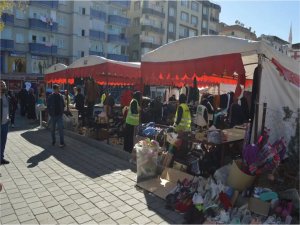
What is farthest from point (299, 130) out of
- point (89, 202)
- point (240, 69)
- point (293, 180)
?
point (89, 202)

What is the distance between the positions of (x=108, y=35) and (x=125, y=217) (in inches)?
1606

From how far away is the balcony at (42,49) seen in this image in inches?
1320

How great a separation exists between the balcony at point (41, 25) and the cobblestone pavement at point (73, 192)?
29.9 meters

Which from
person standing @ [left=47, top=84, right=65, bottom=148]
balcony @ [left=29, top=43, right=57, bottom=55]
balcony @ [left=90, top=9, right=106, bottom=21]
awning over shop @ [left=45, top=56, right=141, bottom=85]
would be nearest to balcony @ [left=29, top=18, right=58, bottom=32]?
balcony @ [left=29, top=43, right=57, bottom=55]

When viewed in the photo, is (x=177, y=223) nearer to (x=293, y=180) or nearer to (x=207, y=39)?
(x=293, y=180)

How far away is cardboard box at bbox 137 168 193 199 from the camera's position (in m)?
5.28

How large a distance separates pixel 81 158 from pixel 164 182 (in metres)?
2.86

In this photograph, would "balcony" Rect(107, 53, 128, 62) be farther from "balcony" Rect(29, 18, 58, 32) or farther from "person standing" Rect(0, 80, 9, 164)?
"person standing" Rect(0, 80, 9, 164)

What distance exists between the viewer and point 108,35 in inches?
1676

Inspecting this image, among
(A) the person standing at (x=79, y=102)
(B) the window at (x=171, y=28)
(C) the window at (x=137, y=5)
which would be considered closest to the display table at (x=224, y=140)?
(A) the person standing at (x=79, y=102)

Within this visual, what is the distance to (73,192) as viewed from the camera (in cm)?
527

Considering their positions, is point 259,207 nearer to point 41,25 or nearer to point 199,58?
point 199,58

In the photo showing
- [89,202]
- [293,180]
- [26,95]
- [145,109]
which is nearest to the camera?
[293,180]

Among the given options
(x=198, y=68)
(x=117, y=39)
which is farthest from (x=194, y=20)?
(x=198, y=68)
